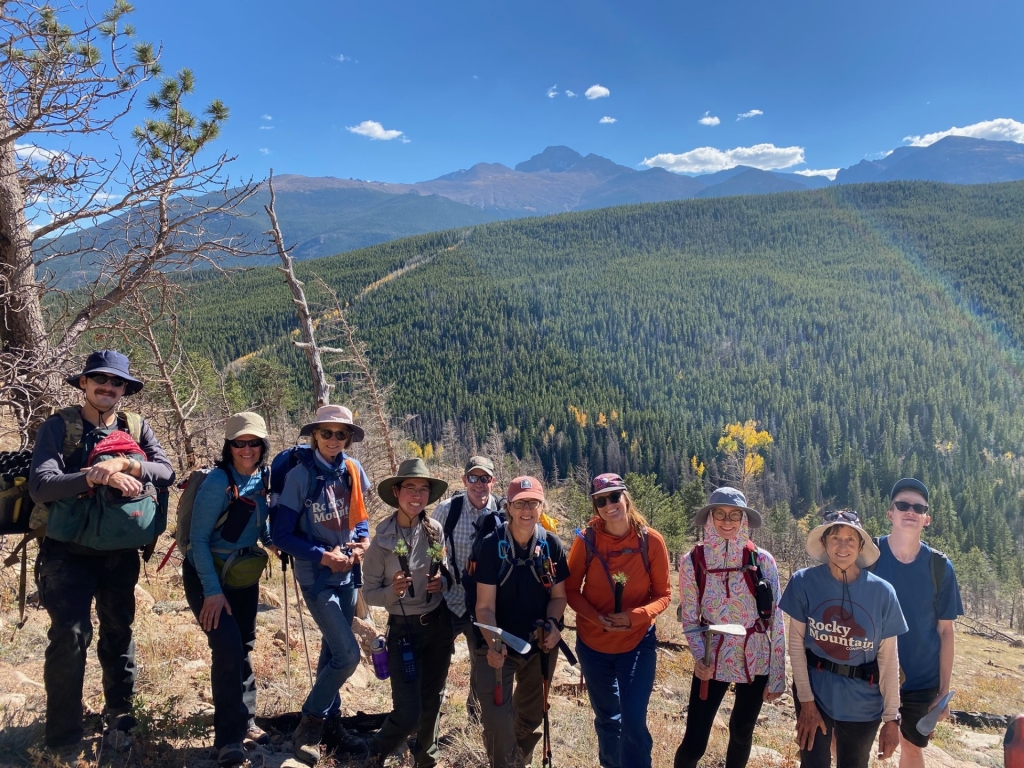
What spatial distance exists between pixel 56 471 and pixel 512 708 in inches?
115

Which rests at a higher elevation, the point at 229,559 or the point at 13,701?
the point at 229,559

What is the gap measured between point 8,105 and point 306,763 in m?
4.79

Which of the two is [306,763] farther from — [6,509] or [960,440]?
[960,440]

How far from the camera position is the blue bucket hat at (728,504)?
12.1 ft

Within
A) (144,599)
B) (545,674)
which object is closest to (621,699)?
(545,674)

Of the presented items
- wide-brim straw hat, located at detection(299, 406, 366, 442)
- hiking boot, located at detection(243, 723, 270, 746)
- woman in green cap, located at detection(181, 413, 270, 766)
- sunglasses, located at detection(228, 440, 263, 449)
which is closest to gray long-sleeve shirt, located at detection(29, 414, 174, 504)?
woman in green cap, located at detection(181, 413, 270, 766)

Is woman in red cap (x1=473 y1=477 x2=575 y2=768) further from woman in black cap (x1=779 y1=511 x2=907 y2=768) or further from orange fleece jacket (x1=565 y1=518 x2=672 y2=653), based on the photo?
woman in black cap (x1=779 y1=511 x2=907 y2=768)

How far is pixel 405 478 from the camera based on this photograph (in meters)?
3.71

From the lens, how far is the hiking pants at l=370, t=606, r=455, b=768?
3.63 m

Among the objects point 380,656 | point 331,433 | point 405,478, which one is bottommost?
point 380,656

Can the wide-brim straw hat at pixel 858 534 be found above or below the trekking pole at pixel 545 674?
above

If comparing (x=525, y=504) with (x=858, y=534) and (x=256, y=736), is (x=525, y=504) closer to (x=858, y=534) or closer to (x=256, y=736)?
(x=858, y=534)

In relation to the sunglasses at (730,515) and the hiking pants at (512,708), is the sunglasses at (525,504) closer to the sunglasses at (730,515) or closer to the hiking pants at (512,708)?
the hiking pants at (512,708)

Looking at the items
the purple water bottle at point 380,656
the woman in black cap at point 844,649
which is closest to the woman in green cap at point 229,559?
the purple water bottle at point 380,656
